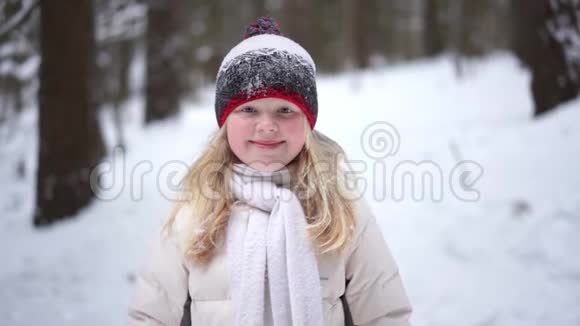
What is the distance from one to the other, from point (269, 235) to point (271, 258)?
0.30 feet

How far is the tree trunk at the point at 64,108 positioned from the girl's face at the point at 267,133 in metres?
3.48

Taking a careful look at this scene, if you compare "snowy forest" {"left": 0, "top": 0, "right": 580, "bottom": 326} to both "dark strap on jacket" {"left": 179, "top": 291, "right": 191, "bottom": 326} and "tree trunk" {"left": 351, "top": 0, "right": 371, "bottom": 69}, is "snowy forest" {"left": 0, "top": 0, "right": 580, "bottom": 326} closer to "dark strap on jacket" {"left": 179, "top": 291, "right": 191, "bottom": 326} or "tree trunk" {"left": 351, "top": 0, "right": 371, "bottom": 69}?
"dark strap on jacket" {"left": 179, "top": 291, "right": 191, "bottom": 326}

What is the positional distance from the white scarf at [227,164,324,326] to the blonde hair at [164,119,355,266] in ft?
0.19

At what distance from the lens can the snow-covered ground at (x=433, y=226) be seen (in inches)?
121

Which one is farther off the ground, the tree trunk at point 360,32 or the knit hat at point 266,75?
the tree trunk at point 360,32

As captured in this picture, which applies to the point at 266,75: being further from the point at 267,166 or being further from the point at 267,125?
the point at 267,166

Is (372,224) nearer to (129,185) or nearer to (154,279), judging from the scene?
(154,279)

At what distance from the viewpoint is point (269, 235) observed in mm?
1628

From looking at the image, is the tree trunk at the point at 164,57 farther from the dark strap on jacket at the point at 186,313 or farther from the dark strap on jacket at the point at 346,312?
the dark strap on jacket at the point at 346,312

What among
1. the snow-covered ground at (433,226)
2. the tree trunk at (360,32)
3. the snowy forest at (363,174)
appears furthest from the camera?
the tree trunk at (360,32)

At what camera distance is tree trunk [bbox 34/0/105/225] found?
167 inches

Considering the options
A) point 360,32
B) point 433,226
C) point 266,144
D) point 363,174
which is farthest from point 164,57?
point 360,32

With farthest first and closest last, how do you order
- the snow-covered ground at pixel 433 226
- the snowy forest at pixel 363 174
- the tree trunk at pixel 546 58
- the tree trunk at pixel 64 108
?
the tree trunk at pixel 546 58
the tree trunk at pixel 64 108
the snowy forest at pixel 363 174
the snow-covered ground at pixel 433 226

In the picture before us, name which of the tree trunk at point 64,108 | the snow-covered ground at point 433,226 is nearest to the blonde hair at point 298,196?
the snow-covered ground at point 433,226
